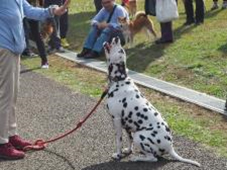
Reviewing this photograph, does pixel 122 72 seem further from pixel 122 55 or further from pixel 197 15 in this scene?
pixel 197 15

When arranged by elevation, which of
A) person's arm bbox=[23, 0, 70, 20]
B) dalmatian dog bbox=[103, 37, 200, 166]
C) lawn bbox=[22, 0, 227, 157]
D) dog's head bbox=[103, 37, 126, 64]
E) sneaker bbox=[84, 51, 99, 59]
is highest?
person's arm bbox=[23, 0, 70, 20]

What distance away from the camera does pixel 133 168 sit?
529cm

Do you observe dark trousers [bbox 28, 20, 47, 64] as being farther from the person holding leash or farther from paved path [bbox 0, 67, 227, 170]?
the person holding leash

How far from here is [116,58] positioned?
5.38m

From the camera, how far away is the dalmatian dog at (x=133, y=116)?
525 centimetres

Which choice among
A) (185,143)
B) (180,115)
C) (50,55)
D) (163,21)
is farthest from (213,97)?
(50,55)

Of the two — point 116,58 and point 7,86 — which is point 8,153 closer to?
point 7,86

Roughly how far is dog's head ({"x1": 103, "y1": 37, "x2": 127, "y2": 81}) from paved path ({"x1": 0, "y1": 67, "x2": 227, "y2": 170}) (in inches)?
34.0

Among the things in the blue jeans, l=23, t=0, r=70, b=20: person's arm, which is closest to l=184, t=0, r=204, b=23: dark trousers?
the blue jeans

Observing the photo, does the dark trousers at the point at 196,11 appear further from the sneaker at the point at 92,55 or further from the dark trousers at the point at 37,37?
the dark trousers at the point at 37,37

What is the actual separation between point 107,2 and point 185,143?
19.6 feet

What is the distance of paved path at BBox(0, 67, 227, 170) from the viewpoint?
17.8ft

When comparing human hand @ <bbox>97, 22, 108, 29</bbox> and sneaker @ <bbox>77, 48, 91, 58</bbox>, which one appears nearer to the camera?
human hand @ <bbox>97, 22, 108, 29</bbox>

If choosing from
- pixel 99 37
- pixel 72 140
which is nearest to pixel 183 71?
pixel 99 37
